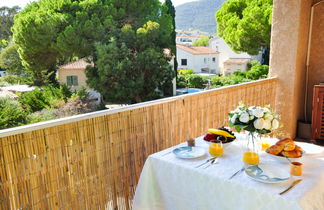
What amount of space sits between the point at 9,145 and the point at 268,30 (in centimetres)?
1480

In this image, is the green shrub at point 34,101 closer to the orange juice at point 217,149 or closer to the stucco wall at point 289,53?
the stucco wall at point 289,53

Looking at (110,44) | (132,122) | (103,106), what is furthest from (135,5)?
(132,122)

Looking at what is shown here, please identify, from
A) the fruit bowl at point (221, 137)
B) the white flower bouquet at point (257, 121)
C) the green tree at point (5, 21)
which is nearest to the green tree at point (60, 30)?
the green tree at point (5, 21)

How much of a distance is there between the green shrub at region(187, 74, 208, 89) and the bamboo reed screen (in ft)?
61.8

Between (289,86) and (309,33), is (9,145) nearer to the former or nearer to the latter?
(289,86)

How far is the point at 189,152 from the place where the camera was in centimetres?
158

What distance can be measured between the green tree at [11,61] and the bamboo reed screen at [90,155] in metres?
21.4

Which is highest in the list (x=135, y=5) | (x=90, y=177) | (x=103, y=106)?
(x=135, y=5)

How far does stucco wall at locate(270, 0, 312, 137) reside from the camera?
10.6 feet

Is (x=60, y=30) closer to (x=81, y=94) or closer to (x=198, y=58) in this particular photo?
(x=81, y=94)

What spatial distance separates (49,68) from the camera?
63.5ft

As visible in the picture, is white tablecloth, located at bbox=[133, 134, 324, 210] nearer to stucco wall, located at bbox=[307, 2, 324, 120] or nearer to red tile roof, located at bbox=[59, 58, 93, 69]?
stucco wall, located at bbox=[307, 2, 324, 120]

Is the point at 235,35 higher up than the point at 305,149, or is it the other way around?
the point at 235,35

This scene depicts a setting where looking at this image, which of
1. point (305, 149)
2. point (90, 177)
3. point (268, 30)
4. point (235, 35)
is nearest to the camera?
point (305, 149)
